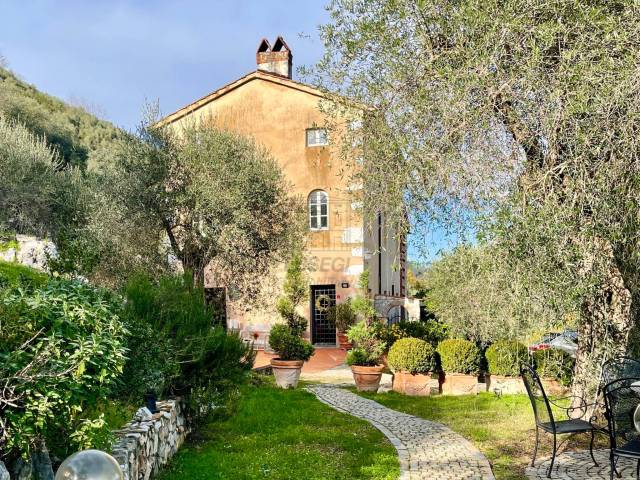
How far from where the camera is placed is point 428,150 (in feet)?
19.4

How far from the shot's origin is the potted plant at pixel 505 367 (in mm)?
10336

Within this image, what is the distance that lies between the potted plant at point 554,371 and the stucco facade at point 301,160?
10.1m

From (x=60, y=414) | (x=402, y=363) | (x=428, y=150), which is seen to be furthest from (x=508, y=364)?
(x=60, y=414)

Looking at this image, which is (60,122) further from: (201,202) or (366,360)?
(366,360)

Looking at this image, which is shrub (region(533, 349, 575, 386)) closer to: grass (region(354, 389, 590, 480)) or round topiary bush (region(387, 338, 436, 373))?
grass (region(354, 389, 590, 480))

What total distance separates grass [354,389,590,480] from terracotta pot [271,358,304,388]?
5.03ft

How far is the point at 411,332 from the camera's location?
13.5 meters

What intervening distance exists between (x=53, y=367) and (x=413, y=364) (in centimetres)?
858

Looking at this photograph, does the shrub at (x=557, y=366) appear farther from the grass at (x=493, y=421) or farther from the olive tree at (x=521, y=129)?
the olive tree at (x=521, y=129)

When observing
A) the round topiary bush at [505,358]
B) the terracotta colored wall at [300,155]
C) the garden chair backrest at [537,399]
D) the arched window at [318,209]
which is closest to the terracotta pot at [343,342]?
the terracotta colored wall at [300,155]

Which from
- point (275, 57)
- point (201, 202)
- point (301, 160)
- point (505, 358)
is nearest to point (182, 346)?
point (505, 358)

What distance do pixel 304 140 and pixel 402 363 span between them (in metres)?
11.7

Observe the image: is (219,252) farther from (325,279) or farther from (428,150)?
(428,150)

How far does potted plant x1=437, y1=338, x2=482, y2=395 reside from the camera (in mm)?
10766
